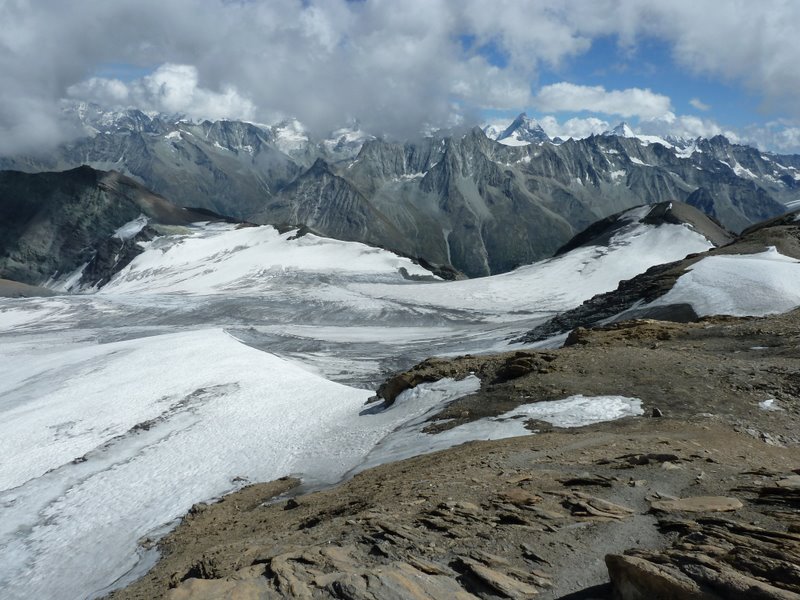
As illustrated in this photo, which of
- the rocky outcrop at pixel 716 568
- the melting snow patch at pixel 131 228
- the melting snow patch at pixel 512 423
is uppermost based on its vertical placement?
the melting snow patch at pixel 131 228

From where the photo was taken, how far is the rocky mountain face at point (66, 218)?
147750 mm

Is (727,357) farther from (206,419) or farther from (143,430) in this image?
(143,430)

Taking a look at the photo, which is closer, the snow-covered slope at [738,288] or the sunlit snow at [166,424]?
the sunlit snow at [166,424]

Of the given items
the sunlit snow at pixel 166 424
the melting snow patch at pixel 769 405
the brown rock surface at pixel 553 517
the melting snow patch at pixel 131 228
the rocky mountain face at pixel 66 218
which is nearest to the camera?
the brown rock surface at pixel 553 517

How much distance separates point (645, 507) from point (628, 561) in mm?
2889

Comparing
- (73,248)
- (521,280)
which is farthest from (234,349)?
(73,248)

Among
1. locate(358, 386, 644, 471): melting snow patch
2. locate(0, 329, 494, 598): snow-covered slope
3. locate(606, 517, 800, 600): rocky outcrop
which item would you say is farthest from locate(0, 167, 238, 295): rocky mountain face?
locate(606, 517, 800, 600): rocky outcrop

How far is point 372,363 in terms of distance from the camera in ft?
160

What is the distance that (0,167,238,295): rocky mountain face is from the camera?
148 metres

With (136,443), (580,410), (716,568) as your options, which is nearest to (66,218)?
(136,443)

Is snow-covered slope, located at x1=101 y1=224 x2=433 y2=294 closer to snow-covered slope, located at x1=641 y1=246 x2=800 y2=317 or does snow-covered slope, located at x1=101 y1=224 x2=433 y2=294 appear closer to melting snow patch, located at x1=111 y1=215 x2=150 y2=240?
melting snow patch, located at x1=111 y1=215 x2=150 y2=240

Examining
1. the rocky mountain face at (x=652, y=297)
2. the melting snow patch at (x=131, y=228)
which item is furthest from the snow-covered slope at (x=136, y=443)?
the melting snow patch at (x=131, y=228)

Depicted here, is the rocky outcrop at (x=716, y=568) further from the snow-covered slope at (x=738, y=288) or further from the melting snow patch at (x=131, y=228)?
the melting snow patch at (x=131, y=228)

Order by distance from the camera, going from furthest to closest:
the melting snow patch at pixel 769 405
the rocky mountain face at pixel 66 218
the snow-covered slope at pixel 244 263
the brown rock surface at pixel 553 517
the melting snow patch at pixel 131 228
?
the rocky mountain face at pixel 66 218 → the melting snow patch at pixel 131 228 → the snow-covered slope at pixel 244 263 → the melting snow patch at pixel 769 405 → the brown rock surface at pixel 553 517
